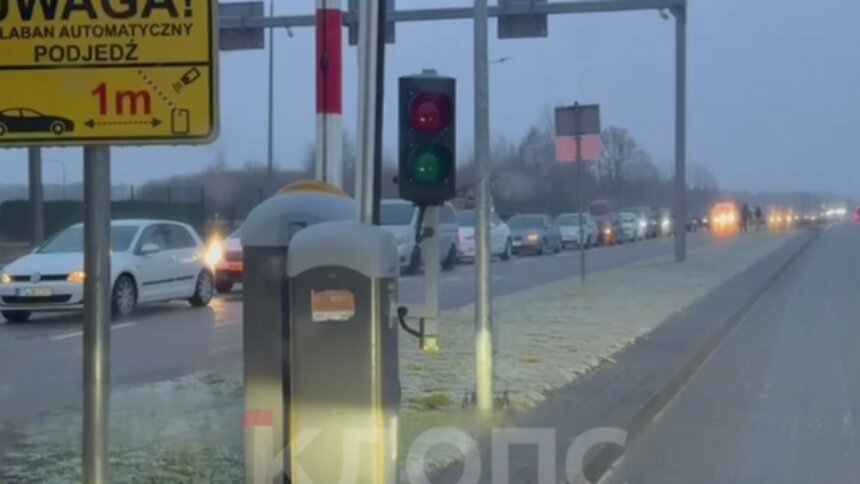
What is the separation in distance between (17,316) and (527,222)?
32.8 meters

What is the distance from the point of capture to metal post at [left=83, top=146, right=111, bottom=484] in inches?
187

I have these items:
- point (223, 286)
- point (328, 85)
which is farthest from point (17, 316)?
point (328, 85)

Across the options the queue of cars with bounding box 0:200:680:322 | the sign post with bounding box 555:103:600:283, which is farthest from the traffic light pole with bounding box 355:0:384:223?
the sign post with bounding box 555:103:600:283

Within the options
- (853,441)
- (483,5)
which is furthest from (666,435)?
(483,5)

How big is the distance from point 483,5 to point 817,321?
446 inches

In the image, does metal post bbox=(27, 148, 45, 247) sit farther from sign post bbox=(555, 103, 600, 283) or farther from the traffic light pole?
the traffic light pole

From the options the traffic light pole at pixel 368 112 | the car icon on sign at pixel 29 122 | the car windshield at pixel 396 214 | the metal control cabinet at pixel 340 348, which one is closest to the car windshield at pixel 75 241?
the car windshield at pixel 396 214

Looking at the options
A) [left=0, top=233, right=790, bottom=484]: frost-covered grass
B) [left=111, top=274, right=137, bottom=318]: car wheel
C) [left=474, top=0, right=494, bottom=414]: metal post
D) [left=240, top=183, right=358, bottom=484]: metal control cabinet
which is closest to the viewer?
[left=240, top=183, right=358, bottom=484]: metal control cabinet

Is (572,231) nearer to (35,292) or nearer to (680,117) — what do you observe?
(680,117)

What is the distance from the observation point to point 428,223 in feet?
33.8

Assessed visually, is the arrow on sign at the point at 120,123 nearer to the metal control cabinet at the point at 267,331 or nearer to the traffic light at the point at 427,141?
the metal control cabinet at the point at 267,331

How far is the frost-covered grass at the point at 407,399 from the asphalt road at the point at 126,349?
84cm

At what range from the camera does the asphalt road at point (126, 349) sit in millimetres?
12688

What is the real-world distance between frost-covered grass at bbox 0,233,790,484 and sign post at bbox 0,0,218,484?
3623mm
